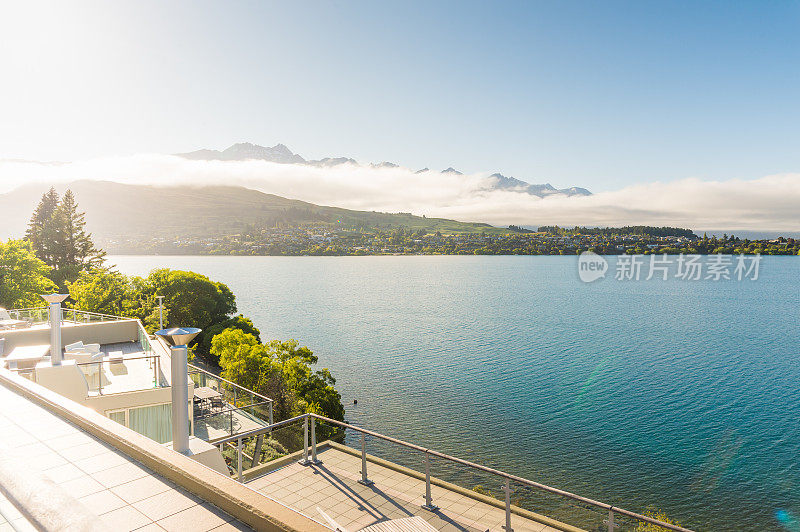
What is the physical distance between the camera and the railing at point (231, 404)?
1421 cm

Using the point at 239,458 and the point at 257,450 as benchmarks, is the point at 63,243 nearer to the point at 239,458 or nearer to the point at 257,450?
the point at 257,450

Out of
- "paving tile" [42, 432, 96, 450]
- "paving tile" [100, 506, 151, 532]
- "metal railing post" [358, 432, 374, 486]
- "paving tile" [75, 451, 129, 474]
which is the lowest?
"metal railing post" [358, 432, 374, 486]

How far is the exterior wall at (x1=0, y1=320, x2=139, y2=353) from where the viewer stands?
1606 cm

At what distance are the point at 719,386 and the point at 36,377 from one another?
40064 millimetres

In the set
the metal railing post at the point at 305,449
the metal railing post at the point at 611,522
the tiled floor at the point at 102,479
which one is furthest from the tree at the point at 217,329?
the metal railing post at the point at 611,522

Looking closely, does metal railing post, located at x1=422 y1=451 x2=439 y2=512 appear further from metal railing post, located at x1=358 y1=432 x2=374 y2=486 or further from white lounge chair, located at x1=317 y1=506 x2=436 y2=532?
white lounge chair, located at x1=317 y1=506 x2=436 y2=532

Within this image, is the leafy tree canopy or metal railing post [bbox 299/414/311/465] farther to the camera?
the leafy tree canopy

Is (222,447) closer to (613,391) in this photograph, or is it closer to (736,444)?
(736,444)

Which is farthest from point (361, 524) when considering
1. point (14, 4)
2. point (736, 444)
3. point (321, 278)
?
point (321, 278)

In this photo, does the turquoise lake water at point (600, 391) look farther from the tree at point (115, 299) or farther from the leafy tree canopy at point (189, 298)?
the tree at point (115, 299)

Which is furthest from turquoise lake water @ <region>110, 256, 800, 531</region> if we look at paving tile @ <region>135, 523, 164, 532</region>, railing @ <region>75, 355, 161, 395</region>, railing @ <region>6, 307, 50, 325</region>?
paving tile @ <region>135, 523, 164, 532</region>

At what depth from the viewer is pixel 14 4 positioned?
1952cm

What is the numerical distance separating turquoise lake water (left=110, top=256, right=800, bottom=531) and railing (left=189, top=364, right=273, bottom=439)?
955 centimetres

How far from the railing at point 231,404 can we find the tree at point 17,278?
35017 millimetres
